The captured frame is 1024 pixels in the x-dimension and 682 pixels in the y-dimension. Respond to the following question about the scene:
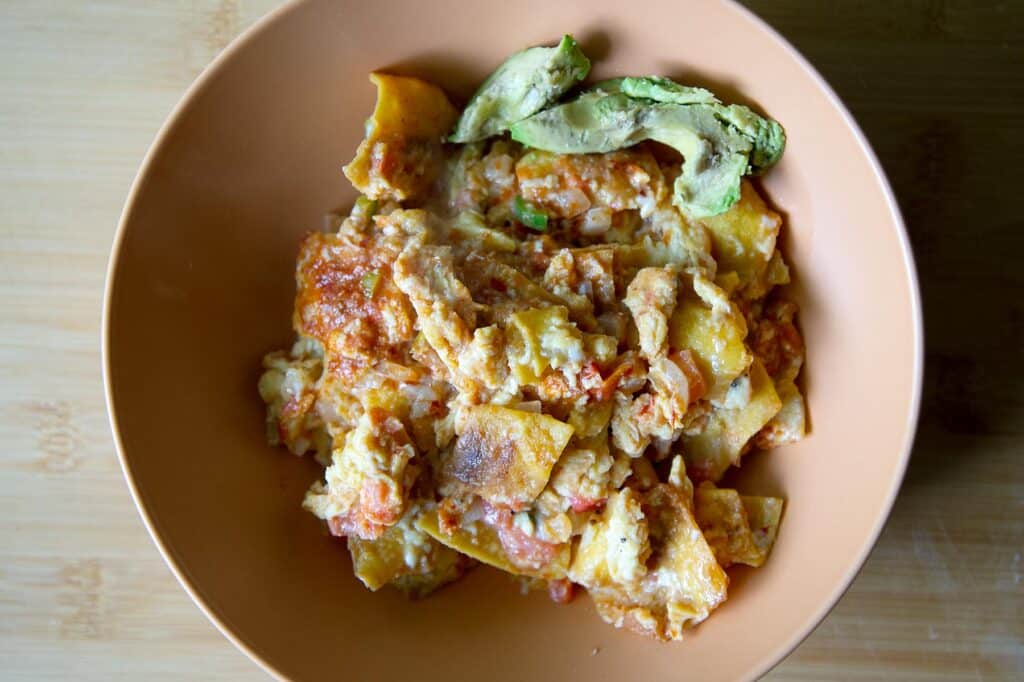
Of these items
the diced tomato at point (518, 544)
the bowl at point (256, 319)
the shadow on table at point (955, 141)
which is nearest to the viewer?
the bowl at point (256, 319)

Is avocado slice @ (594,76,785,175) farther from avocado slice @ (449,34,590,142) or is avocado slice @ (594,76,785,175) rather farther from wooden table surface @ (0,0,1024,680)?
wooden table surface @ (0,0,1024,680)

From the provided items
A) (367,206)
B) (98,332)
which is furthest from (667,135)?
(98,332)

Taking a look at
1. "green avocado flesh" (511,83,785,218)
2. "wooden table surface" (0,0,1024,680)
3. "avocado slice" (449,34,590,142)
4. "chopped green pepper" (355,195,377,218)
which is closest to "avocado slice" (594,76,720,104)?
"green avocado flesh" (511,83,785,218)

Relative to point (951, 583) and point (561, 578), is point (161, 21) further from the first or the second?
point (951, 583)

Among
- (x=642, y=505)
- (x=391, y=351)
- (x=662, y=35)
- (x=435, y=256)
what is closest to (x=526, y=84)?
(x=662, y=35)

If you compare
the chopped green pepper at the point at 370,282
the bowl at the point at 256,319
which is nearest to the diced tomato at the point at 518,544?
the bowl at the point at 256,319

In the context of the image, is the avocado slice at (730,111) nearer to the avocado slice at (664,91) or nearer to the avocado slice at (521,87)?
the avocado slice at (664,91)
